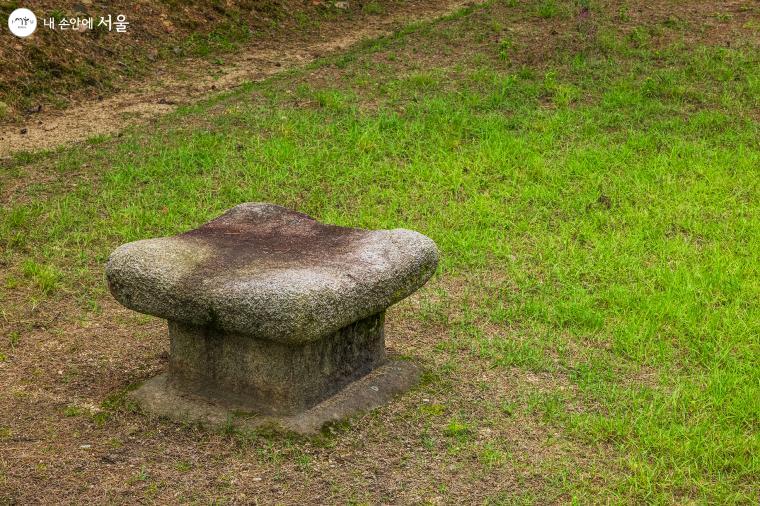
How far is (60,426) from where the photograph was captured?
4449mm

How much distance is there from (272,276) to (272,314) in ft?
0.68

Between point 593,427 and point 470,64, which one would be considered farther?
point 470,64

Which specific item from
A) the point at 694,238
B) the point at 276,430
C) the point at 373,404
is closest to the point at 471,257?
the point at 694,238

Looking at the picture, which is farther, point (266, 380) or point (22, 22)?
point (22, 22)

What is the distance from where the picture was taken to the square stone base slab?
14.3ft

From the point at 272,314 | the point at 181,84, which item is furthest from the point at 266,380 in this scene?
the point at 181,84

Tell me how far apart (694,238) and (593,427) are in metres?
2.68

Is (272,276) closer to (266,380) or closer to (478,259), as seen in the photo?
(266,380)

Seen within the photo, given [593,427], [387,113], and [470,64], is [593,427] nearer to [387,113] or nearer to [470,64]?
[387,113]

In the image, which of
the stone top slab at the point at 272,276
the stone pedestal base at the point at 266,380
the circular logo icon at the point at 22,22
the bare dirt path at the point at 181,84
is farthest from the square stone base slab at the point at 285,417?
the circular logo icon at the point at 22,22

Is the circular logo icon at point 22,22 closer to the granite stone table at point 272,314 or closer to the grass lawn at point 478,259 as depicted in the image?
the grass lawn at point 478,259

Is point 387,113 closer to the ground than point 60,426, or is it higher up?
higher up

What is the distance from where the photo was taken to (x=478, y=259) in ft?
21.0

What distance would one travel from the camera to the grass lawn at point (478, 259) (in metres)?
4.16
